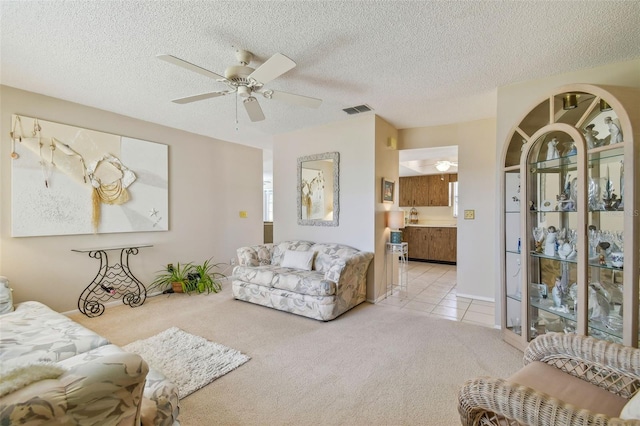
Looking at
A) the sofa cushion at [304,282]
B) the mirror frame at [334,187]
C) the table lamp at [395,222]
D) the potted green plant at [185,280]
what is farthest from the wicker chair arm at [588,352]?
the potted green plant at [185,280]

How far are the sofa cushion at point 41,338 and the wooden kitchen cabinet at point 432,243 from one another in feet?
21.9

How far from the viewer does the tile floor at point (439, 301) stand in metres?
3.51

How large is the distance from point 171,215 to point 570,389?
4.91 m

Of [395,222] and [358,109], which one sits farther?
[395,222]

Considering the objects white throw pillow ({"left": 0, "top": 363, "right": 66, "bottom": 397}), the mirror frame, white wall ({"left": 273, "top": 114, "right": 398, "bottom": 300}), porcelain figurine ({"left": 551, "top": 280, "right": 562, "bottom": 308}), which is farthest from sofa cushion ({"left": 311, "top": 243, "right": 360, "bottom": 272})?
white throw pillow ({"left": 0, "top": 363, "right": 66, "bottom": 397})

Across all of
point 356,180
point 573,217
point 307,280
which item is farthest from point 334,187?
point 573,217

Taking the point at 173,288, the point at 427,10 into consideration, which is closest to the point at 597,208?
the point at 427,10

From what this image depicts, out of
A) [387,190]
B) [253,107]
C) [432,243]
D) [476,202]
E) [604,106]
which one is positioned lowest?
[432,243]

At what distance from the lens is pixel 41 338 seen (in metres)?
1.89

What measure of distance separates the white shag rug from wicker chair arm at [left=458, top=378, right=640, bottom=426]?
182cm

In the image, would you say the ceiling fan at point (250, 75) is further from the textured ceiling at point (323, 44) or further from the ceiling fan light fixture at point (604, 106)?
the ceiling fan light fixture at point (604, 106)

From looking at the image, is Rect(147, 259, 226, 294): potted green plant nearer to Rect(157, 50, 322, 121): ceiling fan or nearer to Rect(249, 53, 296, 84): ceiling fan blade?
Rect(157, 50, 322, 121): ceiling fan

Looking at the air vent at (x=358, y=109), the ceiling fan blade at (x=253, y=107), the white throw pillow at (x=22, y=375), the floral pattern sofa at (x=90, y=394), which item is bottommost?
the floral pattern sofa at (x=90, y=394)

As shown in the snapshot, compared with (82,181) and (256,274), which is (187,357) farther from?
(82,181)
